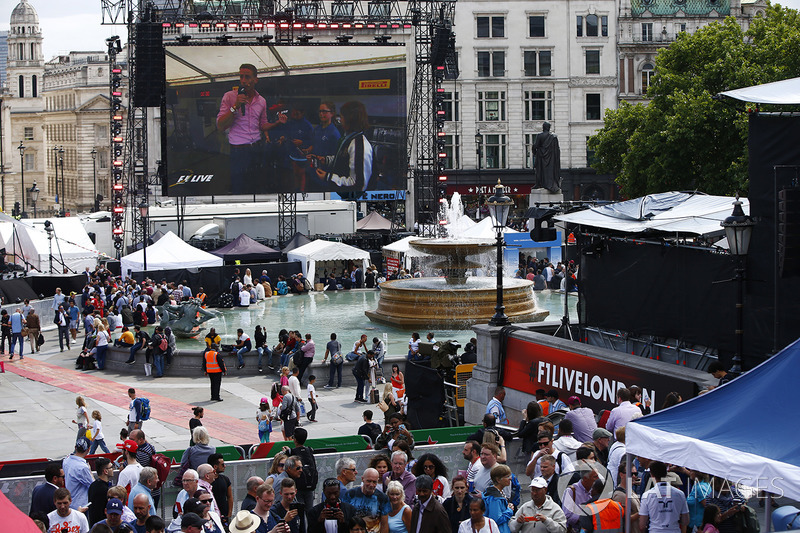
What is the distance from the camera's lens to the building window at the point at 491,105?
248 feet

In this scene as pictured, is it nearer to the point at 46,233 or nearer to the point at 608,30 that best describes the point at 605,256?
the point at 46,233

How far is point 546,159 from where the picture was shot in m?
33.8

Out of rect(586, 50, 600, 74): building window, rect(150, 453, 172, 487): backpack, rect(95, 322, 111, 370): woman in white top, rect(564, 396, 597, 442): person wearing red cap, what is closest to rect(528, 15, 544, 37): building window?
rect(586, 50, 600, 74): building window

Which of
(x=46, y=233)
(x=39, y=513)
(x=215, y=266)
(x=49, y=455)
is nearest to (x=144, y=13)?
(x=46, y=233)

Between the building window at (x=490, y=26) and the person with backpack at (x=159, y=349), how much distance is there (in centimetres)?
5227

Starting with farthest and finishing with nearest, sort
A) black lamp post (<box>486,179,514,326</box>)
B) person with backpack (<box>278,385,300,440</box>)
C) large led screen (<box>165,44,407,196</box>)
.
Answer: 1. large led screen (<box>165,44,407,196</box>)
2. person with backpack (<box>278,385,300,440</box>)
3. black lamp post (<box>486,179,514,326</box>)

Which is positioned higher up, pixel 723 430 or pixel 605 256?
pixel 605 256

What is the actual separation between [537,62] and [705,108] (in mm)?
32120

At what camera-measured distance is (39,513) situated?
1121 cm

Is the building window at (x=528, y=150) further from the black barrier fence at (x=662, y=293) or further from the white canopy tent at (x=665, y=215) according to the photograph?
the white canopy tent at (x=665, y=215)

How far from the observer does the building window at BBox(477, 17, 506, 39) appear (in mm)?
75562

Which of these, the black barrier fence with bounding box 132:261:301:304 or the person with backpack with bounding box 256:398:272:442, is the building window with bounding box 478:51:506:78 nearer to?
the black barrier fence with bounding box 132:261:301:304

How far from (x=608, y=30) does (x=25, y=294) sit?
48866 mm

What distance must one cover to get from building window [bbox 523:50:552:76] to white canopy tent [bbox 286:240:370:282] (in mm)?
35814
